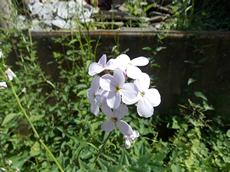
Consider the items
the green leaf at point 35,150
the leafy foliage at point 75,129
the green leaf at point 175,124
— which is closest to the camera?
the leafy foliage at point 75,129

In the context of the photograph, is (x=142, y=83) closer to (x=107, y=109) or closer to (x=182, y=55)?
(x=107, y=109)

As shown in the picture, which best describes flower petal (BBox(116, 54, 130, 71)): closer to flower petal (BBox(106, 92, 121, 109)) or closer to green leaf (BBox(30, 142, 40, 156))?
flower petal (BBox(106, 92, 121, 109))

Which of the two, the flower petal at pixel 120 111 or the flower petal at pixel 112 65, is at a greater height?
the flower petal at pixel 112 65

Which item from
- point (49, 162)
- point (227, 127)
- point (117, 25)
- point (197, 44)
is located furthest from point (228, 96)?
point (49, 162)

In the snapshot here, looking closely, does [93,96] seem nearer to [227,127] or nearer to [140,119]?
[140,119]

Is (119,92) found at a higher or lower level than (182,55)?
higher

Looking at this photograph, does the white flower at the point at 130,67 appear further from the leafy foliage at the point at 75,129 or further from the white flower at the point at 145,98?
the leafy foliage at the point at 75,129

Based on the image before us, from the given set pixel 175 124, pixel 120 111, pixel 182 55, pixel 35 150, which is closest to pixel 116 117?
pixel 120 111

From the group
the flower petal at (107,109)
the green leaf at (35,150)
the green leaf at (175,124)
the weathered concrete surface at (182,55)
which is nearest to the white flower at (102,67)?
the flower petal at (107,109)
